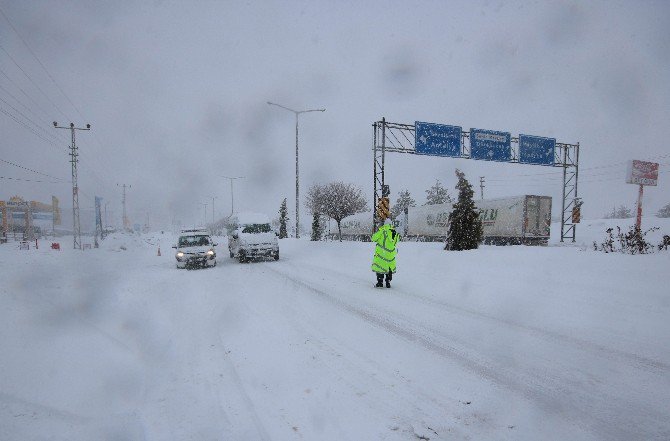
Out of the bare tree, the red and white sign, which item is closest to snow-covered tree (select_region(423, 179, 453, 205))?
the bare tree

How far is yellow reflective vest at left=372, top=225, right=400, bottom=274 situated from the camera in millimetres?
8711

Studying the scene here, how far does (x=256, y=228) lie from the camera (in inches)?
651

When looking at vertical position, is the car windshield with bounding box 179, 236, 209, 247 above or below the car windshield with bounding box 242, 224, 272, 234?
below

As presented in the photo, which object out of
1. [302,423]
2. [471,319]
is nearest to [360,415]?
[302,423]

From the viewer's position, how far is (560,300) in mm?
7363

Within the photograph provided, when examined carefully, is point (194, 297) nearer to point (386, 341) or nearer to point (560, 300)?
point (386, 341)

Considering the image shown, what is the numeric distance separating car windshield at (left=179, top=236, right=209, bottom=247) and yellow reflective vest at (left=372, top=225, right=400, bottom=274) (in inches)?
357

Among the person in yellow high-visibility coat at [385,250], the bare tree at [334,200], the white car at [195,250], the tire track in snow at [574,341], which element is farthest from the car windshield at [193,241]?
the bare tree at [334,200]

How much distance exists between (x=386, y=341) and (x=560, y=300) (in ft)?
16.0

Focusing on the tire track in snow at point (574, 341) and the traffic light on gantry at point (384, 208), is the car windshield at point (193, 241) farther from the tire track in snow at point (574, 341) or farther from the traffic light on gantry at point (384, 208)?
the tire track in snow at point (574, 341)

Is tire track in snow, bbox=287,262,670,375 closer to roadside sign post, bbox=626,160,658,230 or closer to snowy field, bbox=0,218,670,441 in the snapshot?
snowy field, bbox=0,218,670,441

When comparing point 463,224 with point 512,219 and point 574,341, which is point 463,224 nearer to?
point 512,219

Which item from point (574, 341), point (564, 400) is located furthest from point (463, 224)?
point (564, 400)

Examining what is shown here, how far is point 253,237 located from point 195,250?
9.30ft
